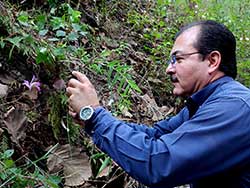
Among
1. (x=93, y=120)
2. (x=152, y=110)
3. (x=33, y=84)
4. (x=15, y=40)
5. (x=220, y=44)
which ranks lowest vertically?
(x=152, y=110)

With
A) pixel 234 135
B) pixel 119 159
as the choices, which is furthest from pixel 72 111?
pixel 234 135

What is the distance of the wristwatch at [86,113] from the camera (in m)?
2.09

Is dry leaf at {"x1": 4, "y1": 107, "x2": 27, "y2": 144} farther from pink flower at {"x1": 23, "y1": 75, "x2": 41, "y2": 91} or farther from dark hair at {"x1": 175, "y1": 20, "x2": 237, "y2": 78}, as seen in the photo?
dark hair at {"x1": 175, "y1": 20, "x2": 237, "y2": 78}

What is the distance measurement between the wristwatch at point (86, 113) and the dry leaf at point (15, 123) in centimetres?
54

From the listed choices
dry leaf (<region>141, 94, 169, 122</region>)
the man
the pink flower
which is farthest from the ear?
dry leaf (<region>141, 94, 169, 122</region>)

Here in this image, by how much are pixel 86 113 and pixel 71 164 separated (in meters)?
0.57

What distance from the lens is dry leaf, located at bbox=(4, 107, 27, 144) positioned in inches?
98.2

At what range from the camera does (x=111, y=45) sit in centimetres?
412

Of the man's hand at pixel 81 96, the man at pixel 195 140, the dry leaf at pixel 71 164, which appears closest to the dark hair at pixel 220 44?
the man at pixel 195 140

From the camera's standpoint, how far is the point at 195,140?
6.24 ft

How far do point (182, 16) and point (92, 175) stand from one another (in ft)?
12.3

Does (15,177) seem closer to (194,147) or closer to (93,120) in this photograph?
(93,120)

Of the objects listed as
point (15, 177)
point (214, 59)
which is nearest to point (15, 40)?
point (15, 177)

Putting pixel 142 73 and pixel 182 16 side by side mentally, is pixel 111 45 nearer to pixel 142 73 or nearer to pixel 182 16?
pixel 142 73
